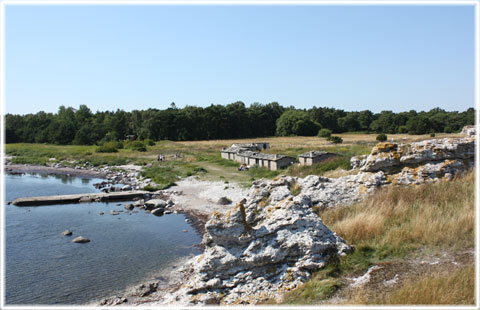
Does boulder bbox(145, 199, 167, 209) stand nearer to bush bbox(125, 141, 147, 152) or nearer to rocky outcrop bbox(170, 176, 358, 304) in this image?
rocky outcrop bbox(170, 176, 358, 304)

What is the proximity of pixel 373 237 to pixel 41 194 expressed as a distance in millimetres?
37047

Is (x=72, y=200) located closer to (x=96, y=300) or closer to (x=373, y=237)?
(x=96, y=300)

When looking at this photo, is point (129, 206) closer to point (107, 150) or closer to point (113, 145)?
point (107, 150)

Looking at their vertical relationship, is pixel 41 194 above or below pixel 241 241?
below

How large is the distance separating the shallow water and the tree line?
3040 inches

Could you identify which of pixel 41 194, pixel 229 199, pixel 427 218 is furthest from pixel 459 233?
pixel 41 194

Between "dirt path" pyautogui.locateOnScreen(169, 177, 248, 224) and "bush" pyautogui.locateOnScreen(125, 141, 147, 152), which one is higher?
"bush" pyautogui.locateOnScreen(125, 141, 147, 152)

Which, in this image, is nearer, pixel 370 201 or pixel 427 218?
pixel 427 218

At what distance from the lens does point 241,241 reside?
31.0 ft

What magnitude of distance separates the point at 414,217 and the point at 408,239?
3.87 feet

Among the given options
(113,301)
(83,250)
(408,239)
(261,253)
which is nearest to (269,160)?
Result: (83,250)

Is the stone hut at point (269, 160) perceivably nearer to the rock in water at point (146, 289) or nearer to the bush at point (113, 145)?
the rock in water at point (146, 289)

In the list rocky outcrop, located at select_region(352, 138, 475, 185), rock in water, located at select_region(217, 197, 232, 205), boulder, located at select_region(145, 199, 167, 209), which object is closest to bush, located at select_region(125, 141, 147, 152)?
boulder, located at select_region(145, 199, 167, 209)

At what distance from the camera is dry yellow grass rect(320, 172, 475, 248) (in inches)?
342
